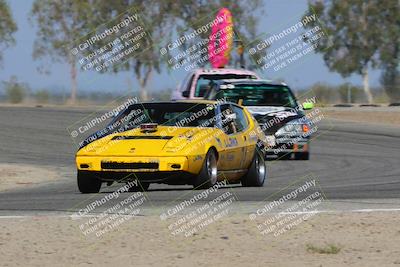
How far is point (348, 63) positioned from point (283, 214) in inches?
3386

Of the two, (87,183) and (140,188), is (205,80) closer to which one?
(140,188)

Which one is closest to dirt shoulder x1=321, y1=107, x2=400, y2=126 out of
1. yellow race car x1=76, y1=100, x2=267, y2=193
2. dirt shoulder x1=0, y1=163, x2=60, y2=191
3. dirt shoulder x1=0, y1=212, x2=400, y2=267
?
dirt shoulder x1=0, y1=163, x2=60, y2=191

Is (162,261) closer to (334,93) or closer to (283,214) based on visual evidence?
(283,214)

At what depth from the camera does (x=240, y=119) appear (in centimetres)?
1761

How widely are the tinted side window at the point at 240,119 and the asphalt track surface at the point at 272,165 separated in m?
0.94

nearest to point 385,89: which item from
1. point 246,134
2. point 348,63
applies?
point 348,63

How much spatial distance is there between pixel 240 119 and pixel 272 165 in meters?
5.96

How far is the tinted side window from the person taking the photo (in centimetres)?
1734

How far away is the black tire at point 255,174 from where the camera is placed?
57.6ft

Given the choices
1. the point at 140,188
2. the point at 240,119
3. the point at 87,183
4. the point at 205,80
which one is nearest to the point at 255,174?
the point at 240,119

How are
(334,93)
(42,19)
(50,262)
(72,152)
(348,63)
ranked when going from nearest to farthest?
1. (50,262)
2. (72,152)
3. (334,93)
4. (348,63)
5. (42,19)

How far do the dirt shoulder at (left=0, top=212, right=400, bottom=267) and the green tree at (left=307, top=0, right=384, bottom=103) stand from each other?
86037 millimetres

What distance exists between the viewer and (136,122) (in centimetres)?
1653

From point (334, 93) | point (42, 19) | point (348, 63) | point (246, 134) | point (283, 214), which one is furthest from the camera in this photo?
point (42, 19)
